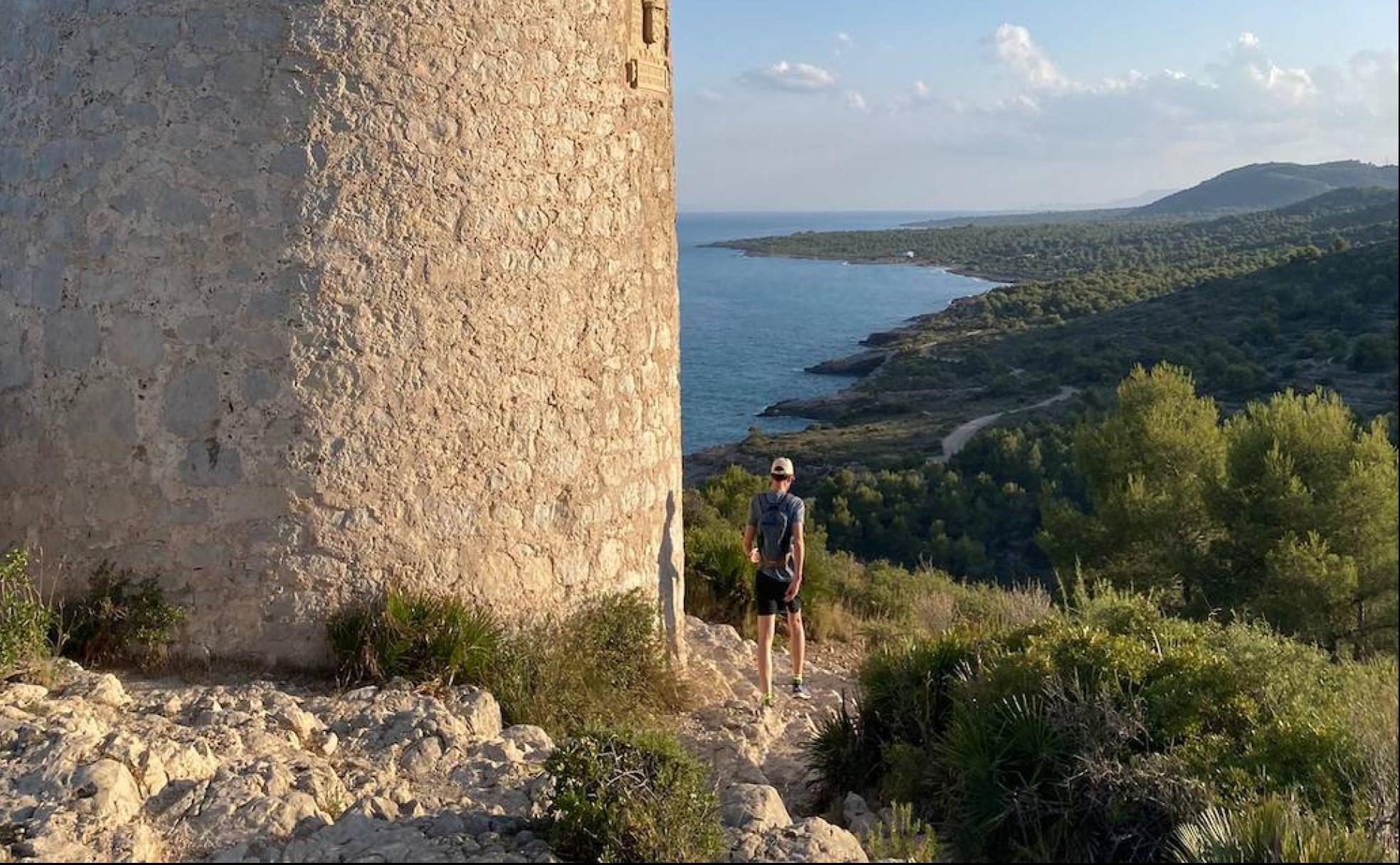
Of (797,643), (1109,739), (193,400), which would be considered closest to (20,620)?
(193,400)

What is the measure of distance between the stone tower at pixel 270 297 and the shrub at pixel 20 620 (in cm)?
24

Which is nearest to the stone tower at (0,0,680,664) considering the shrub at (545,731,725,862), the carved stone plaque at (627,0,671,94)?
the carved stone plaque at (627,0,671,94)

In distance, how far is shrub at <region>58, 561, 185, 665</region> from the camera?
5.01m

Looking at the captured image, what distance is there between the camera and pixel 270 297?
498 centimetres

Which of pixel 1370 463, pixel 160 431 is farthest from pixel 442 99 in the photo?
pixel 1370 463

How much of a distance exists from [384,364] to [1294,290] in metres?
31.9

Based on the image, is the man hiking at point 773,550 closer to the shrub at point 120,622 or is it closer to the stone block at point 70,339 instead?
the shrub at point 120,622

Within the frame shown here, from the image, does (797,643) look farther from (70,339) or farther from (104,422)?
(70,339)

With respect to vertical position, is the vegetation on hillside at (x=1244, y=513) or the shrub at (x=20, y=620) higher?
the shrub at (x=20, y=620)

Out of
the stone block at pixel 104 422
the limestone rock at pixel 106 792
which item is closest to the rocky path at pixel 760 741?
the limestone rock at pixel 106 792

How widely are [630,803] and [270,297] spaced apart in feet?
9.23

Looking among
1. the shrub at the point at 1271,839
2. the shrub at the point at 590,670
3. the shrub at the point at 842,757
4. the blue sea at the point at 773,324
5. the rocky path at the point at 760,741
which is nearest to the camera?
the shrub at the point at 1271,839

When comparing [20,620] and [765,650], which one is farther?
[765,650]

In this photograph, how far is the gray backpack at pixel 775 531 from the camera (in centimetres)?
652
